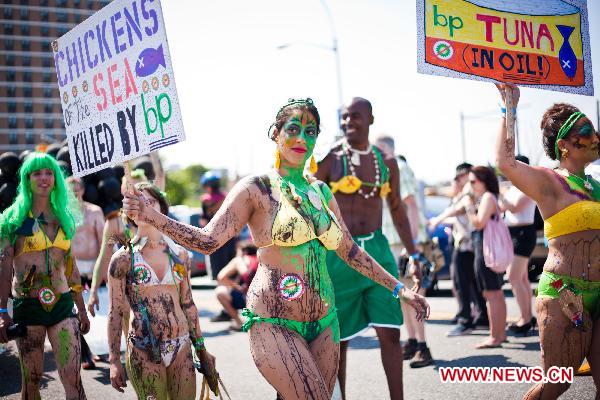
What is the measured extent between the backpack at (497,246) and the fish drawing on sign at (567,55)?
380cm

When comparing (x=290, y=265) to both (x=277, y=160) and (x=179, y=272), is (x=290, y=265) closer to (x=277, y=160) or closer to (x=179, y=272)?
(x=277, y=160)

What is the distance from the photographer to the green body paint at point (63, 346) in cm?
501

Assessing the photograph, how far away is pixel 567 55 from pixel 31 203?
4.07 metres

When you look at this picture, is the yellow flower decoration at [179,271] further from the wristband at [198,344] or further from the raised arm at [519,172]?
the raised arm at [519,172]

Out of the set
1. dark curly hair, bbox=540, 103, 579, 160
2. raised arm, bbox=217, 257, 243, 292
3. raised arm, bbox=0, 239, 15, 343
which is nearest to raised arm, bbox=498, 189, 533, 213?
raised arm, bbox=217, 257, 243, 292

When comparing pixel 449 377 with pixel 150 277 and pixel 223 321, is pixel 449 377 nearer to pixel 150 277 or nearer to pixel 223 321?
pixel 150 277

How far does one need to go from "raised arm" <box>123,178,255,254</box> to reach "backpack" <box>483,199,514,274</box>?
503cm

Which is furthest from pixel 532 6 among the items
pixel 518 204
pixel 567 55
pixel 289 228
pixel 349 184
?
pixel 518 204

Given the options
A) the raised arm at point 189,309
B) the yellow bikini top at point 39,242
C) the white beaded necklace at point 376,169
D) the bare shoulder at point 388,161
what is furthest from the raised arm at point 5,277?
the bare shoulder at point 388,161

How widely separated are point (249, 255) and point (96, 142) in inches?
279

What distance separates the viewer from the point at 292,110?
3.87 metres

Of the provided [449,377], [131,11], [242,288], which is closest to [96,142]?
[131,11]

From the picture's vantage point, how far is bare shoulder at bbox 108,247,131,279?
4.45 metres

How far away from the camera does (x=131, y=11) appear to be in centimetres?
362
